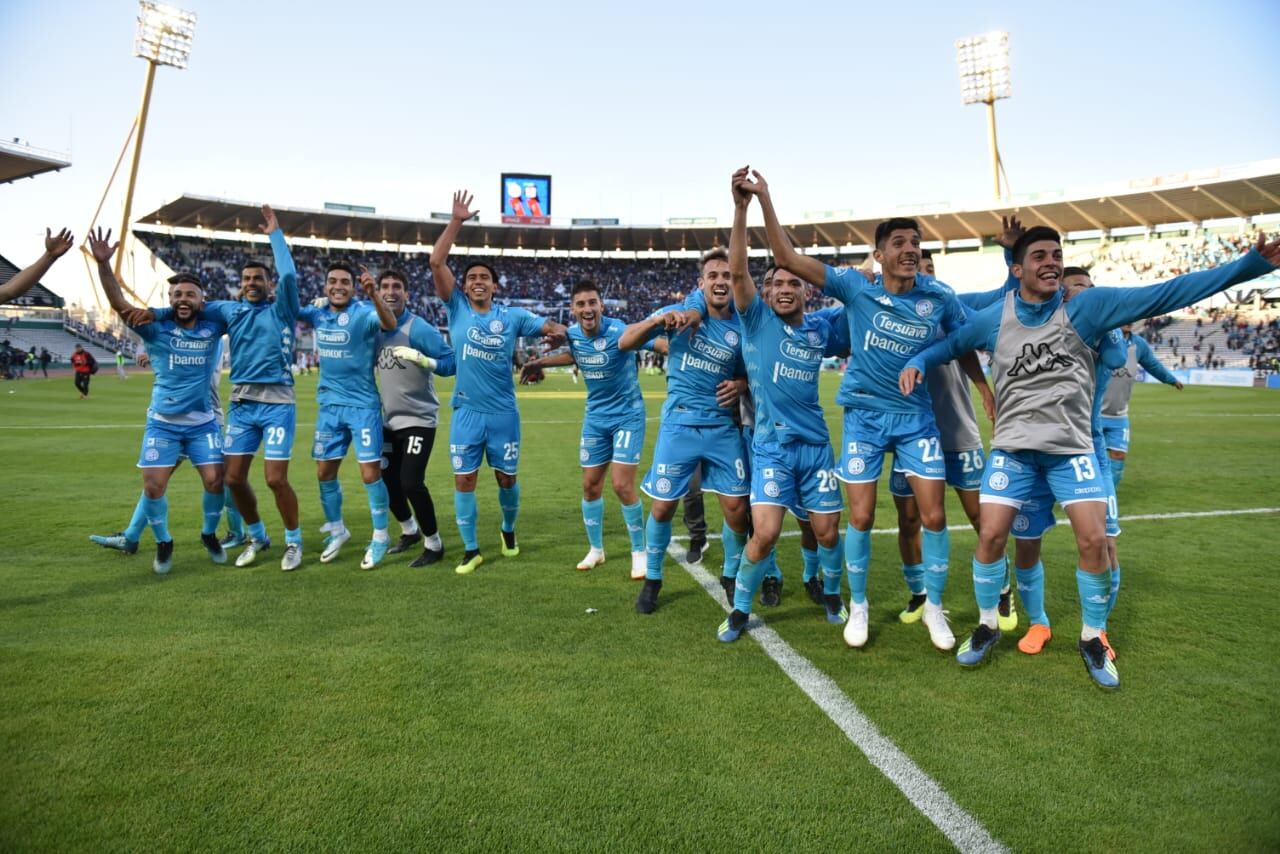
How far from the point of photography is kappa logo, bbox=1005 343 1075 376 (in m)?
3.94

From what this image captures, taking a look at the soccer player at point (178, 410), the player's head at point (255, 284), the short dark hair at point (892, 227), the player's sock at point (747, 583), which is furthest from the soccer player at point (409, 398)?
the short dark hair at point (892, 227)

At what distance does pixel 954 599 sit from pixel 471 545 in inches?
146

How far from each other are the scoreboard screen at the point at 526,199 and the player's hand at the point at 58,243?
179 ft

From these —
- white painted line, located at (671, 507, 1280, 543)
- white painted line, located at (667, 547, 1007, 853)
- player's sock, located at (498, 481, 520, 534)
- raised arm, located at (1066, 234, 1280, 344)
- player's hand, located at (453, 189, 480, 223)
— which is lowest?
white painted line, located at (667, 547, 1007, 853)

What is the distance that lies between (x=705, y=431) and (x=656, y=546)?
2.81 feet

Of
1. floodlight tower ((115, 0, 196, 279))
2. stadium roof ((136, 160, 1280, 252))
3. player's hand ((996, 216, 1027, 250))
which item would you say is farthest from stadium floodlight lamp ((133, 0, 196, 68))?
player's hand ((996, 216, 1027, 250))

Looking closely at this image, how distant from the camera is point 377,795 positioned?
279 cm

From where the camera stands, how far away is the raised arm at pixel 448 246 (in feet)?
19.2

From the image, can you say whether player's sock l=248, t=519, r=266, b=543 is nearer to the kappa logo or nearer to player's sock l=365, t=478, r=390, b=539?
player's sock l=365, t=478, r=390, b=539

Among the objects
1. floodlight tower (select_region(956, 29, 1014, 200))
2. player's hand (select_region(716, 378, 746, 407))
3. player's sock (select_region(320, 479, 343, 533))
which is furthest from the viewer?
floodlight tower (select_region(956, 29, 1014, 200))

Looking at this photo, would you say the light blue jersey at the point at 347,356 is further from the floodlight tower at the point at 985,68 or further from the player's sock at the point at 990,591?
the floodlight tower at the point at 985,68

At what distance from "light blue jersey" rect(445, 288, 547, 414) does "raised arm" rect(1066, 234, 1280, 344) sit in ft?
13.0

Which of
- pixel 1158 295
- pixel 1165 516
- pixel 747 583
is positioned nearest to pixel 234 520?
pixel 747 583

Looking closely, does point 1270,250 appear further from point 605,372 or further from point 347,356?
point 347,356
